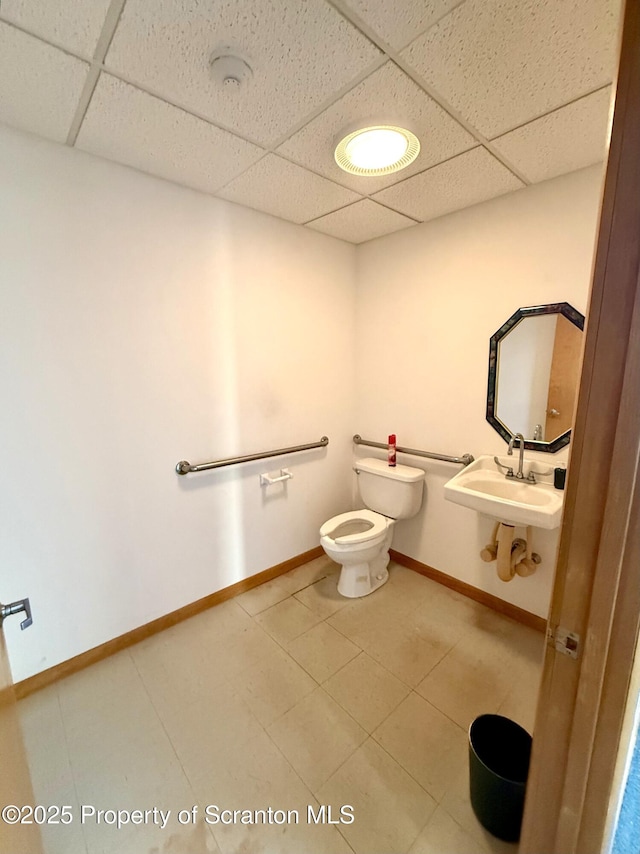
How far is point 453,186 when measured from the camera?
65.9 inches

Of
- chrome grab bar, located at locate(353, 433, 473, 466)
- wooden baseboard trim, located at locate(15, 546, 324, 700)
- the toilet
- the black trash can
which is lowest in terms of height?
wooden baseboard trim, located at locate(15, 546, 324, 700)

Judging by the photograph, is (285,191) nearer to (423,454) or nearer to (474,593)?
(423,454)

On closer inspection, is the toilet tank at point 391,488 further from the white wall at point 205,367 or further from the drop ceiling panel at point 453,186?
the drop ceiling panel at point 453,186

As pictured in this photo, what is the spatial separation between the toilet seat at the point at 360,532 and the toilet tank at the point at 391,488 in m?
0.07

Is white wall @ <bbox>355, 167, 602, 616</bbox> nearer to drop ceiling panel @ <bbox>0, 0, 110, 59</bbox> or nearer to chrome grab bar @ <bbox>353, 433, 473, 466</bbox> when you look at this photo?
chrome grab bar @ <bbox>353, 433, 473, 466</bbox>

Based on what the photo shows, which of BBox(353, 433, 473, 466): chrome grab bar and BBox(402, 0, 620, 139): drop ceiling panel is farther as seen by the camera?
BBox(353, 433, 473, 466): chrome grab bar

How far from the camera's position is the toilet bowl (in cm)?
205

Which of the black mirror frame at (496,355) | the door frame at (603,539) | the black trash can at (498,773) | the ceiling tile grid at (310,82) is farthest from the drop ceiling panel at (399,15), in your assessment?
the black trash can at (498,773)

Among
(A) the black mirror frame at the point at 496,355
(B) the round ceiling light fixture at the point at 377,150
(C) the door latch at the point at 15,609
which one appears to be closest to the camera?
(C) the door latch at the point at 15,609

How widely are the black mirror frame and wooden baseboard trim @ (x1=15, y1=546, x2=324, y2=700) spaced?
1551 millimetres

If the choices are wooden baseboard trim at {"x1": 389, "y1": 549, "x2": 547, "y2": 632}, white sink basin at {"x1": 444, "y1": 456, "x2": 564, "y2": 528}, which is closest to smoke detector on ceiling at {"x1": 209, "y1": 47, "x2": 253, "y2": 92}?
white sink basin at {"x1": 444, "y1": 456, "x2": 564, "y2": 528}

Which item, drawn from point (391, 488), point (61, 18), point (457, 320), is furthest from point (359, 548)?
point (61, 18)

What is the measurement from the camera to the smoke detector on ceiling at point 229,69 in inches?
37.6

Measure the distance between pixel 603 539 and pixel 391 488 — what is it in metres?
1.72
